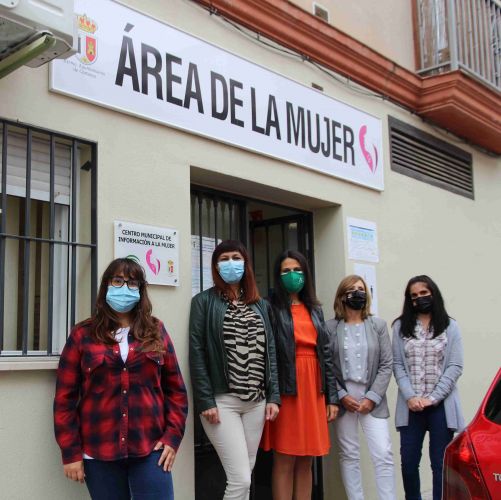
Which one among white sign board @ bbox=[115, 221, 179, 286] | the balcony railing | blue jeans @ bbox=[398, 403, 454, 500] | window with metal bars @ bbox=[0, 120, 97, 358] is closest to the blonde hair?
blue jeans @ bbox=[398, 403, 454, 500]

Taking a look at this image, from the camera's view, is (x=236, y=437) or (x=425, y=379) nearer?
(x=236, y=437)

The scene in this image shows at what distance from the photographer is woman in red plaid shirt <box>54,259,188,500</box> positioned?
357 centimetres

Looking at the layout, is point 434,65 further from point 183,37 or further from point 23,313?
point 23,313

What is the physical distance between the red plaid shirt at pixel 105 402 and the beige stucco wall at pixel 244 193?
0.24 meters

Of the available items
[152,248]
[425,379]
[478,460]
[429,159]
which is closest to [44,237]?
[152,248]

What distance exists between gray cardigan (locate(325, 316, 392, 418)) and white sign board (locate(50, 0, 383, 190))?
→ 1449 millimetres

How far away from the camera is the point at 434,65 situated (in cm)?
770

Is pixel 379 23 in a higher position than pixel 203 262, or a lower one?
higher

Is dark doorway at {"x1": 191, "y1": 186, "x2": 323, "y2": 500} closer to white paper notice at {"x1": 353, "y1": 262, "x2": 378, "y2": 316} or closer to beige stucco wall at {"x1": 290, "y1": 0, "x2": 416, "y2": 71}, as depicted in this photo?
white paper notice at {"x1": 353, "y1": 262, "x2": 378, "y2": 316}

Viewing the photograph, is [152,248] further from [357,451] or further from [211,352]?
[357,451]

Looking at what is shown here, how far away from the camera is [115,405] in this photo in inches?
141

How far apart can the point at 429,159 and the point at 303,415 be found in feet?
12.7

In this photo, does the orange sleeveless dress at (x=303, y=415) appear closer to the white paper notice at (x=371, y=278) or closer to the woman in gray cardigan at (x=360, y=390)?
the woman in gray cardigan at (x=360, y=390)

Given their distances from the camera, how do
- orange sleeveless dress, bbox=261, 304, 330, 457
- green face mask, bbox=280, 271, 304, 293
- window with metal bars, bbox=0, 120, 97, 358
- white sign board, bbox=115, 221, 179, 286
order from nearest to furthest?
1. window with metal bars, bbox=0, 120, 97, 358
2. white sign board, bbox=115, 221, 179, 286
3. orange sleeveless dress, bbox=261, 304, 330, 457
4. green face mask, bbox=280, 271, 304, 293
